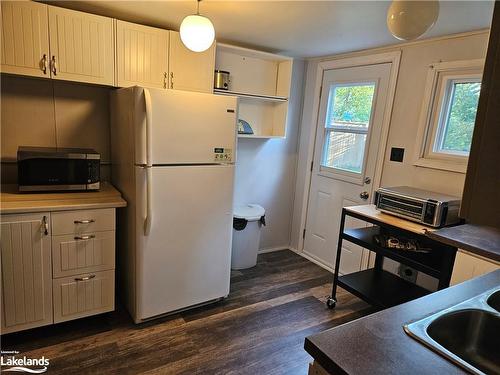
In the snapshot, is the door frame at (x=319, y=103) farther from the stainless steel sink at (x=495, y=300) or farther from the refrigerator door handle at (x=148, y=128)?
the refrigerator door handle at (x=148, y=128)

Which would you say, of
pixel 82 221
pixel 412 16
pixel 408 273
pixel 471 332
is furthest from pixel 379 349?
pixel 408 273

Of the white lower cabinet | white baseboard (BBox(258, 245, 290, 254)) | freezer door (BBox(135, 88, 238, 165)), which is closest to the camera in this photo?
the white lower cabinet

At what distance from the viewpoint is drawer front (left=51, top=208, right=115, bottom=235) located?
6.66 ft

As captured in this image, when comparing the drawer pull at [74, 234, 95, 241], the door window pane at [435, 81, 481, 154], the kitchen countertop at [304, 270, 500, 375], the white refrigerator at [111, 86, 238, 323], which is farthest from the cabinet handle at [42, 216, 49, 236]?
the door window pane at [435, 81, 481, 154]

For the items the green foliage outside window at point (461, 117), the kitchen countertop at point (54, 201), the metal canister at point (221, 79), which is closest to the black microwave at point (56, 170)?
the kitchen countertop at point (54, 201)

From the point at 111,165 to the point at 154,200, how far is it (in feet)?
2.76

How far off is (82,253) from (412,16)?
229 centimetres

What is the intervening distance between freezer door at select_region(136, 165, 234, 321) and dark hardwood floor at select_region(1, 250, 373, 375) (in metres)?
0.18

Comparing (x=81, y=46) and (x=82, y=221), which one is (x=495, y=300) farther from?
(x=81, y=46)

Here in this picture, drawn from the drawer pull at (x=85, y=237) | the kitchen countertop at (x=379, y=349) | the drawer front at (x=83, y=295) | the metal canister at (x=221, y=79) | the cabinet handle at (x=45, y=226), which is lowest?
the drawer front at (x=83, y=295)

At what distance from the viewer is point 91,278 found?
2.20 metres

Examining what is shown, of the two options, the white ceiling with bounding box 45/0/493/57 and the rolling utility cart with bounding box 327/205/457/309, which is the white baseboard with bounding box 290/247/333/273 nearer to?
the rolling utility cart with bounding box 327/205/457/309

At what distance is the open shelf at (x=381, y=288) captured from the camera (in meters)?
2.39

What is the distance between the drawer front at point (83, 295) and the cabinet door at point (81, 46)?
135cm
